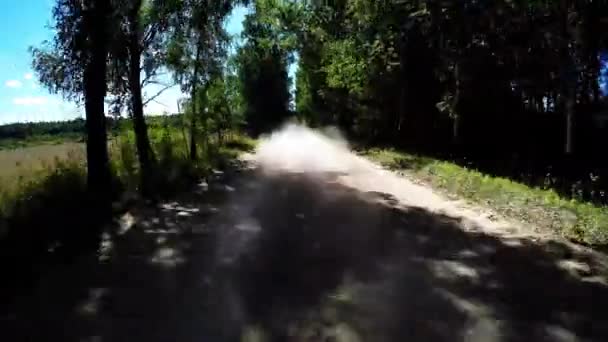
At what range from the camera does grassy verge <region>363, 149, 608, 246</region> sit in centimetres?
974

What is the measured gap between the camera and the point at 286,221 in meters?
11.0

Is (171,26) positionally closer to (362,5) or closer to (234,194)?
(234,194)

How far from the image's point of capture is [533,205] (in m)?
12.0

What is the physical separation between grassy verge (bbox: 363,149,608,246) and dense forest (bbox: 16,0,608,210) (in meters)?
2.45

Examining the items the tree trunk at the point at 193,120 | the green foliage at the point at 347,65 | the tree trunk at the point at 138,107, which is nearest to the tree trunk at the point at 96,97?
the tree trunk at the point at 138,107

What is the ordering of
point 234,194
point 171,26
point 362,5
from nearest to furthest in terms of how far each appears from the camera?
point 234,194, point 171,26, point 362,5

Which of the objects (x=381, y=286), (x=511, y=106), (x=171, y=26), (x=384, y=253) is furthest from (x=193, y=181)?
(x=511, y=106)

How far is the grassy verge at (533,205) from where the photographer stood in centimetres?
974

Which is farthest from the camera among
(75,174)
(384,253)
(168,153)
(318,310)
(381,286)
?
(168,153)

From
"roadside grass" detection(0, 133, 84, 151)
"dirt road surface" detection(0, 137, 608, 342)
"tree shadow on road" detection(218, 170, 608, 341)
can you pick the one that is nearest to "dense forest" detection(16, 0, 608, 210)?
"dirt road surface" detection(0, 137, 608, 342)

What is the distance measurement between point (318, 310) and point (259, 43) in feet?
91.2

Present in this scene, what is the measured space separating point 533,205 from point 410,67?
24.0 metres

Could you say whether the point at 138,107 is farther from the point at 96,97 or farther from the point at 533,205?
the point at 533,205

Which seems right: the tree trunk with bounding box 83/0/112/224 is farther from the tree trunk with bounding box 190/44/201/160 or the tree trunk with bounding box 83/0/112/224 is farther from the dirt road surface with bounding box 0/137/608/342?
the tree trunk with bounding box 190/44/201/160
